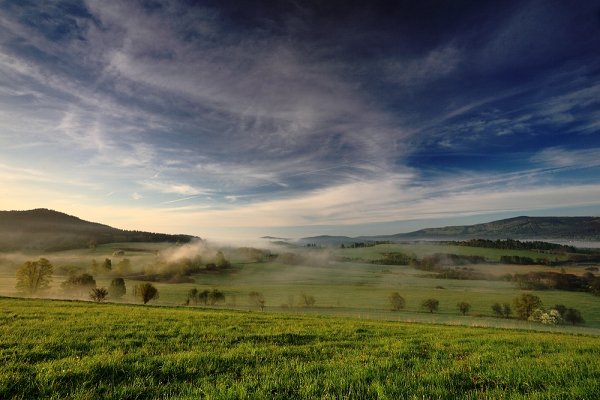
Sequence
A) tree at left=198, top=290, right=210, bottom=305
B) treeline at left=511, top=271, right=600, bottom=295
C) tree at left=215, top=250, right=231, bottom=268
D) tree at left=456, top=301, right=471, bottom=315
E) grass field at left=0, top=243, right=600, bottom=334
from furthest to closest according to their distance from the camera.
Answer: tree at left=215, top=250, right=231, bottom=268 → treeline at left=511, top=271, right=600, bottom=295 → tree at left=198, top=290, right=210, bottom=305 → tree at left=456, top=301, right=471, bottom=315 → grass field at left=0, top=243, right=600, bottom=334

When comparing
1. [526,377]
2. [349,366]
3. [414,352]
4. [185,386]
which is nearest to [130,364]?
[185,386]

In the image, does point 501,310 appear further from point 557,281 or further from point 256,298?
point 256,298

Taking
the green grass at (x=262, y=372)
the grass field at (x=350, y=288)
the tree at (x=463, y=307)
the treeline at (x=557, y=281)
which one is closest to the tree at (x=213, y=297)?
the grass field at (x=350, y=288)

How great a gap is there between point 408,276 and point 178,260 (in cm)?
11435

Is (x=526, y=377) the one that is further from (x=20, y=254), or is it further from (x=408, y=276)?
(x=20, y=254)

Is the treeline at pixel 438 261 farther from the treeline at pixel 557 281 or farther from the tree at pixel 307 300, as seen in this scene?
the tree at pixel 307 300

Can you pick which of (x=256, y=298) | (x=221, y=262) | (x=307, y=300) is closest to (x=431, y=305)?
(x=307, y=300)

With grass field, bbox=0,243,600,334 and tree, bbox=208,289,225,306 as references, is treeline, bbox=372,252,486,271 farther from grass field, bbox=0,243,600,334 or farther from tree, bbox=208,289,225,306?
tree, bbox=208,289,225,306

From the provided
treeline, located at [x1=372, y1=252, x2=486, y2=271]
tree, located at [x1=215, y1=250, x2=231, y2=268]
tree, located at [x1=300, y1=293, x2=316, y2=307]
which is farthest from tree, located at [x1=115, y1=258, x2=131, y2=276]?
treeline, located at [x1=372, y1=252, x2=486, y2=271]

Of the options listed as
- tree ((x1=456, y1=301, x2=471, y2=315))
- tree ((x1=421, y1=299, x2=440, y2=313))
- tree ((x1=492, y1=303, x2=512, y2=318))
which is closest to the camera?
tree ((x1=492, y1=303, x2=512, y2=318))

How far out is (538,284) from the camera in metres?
132

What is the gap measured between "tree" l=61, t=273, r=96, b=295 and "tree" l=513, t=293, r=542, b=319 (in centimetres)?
12144

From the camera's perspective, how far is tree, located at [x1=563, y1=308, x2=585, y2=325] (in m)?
84.1

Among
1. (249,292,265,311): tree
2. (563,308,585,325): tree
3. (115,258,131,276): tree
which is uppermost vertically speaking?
(115,258,131,276): tree
